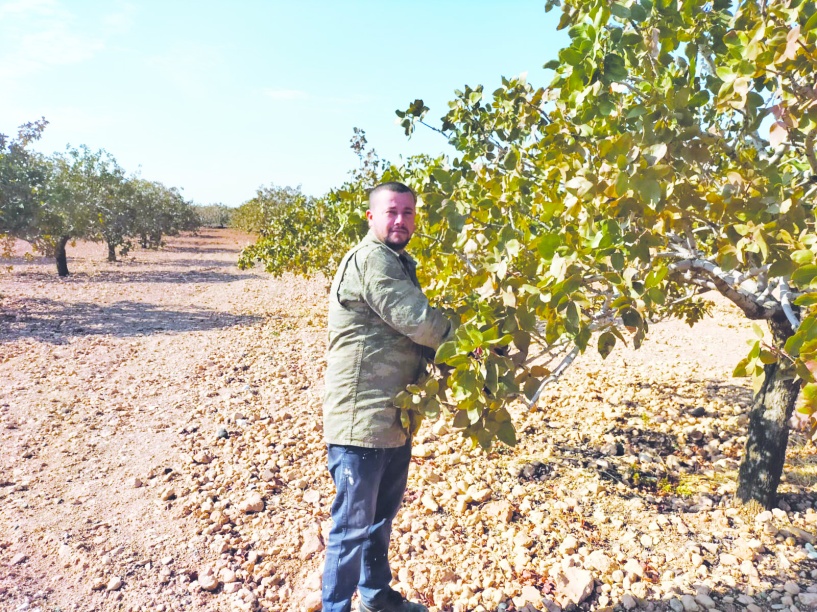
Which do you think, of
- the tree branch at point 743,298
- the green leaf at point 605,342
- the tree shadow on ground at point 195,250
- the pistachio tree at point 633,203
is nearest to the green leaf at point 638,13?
the pistachio tree at point 633,203

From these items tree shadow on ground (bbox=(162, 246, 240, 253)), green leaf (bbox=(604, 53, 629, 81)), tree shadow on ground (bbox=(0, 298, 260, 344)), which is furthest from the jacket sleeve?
tree shadow on ground (bbox=(162, 246, 240, 253))

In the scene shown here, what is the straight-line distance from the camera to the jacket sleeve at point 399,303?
2.35m

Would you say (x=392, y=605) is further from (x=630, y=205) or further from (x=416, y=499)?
(x=630, y=205)

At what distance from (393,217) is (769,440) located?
2.98 metres

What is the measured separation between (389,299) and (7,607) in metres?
2.79

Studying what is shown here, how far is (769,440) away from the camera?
3.76 metres

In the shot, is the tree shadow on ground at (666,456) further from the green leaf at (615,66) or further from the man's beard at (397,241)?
the green leaf at (615,66)

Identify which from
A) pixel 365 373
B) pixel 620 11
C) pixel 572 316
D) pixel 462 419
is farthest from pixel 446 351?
pixel 620 11

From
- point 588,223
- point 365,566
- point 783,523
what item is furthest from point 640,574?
point 588,223

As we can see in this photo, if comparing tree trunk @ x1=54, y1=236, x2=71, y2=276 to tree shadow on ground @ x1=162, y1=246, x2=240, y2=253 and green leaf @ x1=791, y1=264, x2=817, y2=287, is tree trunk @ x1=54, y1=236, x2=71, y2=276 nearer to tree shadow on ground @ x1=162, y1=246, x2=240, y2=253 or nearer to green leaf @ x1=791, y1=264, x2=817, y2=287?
tree shadow on ground @ x1=162, y1=246, x2=240, y2=253

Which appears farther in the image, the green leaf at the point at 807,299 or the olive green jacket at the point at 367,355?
the olive green jacket at the point at 367,355

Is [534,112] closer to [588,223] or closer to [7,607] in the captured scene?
[588,223]

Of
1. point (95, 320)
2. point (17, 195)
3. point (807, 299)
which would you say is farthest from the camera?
point (17, 195)

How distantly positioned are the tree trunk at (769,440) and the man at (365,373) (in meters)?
2.53
